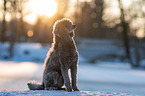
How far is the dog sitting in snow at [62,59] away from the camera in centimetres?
417

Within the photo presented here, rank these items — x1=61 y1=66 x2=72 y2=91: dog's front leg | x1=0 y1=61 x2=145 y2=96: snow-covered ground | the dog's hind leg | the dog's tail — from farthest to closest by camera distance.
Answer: x1=0 y1=61 x2=145 y2=96: snow-covered ground → the dog's tail → the dog's hind leg → x1=61 y1=66 x2=72 y2=91: dog's front leg

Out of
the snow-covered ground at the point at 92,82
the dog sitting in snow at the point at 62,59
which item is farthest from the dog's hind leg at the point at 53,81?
the snow-covered ground at the point at 92,82

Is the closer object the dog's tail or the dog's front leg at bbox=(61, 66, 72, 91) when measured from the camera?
the dog's front leg at bbox=(61, 66, 72, 91)

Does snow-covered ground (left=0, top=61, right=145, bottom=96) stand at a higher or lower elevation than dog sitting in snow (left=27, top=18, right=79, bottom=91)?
lower

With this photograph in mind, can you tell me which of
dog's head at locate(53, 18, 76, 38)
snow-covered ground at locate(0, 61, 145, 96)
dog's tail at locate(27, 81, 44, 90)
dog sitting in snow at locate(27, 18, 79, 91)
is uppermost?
dog's head at locate(53, 18, 76, 38)

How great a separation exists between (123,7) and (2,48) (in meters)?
19.4

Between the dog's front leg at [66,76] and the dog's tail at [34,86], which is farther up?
the dog's front leg at [66,76]

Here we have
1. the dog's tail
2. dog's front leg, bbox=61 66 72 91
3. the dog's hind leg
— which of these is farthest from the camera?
the dog's tail

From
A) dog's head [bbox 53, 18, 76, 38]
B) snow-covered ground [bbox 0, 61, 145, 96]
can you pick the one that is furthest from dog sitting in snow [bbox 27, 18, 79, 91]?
snow-covered ground [bbox 0, 61, 145, 96]

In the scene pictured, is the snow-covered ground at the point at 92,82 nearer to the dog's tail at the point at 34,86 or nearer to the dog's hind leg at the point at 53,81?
the dog's tail at the point at 34,86

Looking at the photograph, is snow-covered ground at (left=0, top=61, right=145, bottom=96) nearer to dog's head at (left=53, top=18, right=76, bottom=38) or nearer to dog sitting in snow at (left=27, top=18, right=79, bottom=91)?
dog sitting in snow at (left=27, top=18, right=79, bottom=91)

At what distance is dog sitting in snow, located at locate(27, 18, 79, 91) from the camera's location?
4.17 m

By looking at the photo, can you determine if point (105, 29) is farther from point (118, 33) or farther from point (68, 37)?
point (68, 37)

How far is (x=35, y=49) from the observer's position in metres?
32.0
